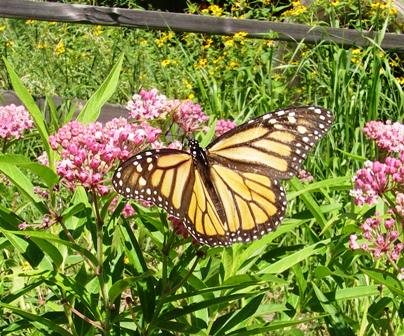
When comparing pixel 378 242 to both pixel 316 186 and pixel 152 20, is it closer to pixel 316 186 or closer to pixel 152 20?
pixel 316 186

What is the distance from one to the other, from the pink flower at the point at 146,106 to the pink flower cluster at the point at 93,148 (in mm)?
298

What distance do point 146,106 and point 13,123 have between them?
1.63 feet

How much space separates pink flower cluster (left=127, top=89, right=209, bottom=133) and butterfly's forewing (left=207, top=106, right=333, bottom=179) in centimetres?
21

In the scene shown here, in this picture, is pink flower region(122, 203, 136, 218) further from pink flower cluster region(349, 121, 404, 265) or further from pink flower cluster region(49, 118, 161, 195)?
pink flower cluster region(349, 121, 404, 265)

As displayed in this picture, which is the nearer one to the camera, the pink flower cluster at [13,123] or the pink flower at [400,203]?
the pink flower at [400,203]

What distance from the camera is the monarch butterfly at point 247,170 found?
7.37 ft

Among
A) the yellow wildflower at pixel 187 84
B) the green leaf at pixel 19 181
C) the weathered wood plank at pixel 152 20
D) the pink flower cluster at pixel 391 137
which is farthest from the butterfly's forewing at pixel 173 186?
the yellow wildflower at pixel 187 84

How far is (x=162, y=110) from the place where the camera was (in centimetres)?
255

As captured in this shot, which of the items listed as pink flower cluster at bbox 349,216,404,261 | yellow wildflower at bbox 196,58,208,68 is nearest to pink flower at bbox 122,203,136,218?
pink flower cluster at bbox 349,216,404,261

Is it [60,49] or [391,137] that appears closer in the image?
[391,137]

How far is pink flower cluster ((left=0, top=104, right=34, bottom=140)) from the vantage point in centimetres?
270

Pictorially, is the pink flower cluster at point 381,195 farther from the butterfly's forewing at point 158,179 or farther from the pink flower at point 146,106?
the pink flower at point 146,106

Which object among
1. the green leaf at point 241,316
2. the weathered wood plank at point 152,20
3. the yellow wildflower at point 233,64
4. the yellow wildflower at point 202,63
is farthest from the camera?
the yellow wildflower at point 202,63

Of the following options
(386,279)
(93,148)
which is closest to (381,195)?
(386,279)
